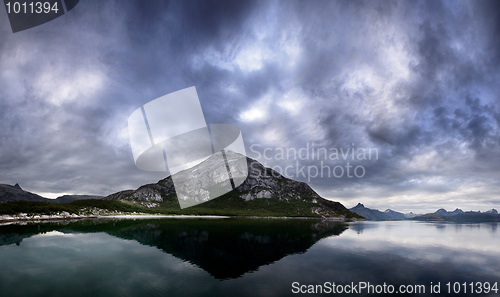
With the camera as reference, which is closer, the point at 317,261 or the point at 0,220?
the point at 317,261

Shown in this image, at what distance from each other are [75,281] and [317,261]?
34587 mm

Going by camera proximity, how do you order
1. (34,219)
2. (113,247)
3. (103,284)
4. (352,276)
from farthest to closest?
(34,219) → (113,247) → (352,276) → (103,284)

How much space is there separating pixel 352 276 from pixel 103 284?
103 feet

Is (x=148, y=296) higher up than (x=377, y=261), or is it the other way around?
(x=148, y=296)

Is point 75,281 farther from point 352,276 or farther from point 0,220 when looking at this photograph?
point 0,220

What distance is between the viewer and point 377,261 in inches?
1528

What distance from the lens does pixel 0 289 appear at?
2008 centimetres

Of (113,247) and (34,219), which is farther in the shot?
(34,219)

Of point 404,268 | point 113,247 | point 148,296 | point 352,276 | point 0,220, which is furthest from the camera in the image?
point 0,220

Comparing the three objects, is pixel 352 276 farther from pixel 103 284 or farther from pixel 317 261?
pixel 103 284

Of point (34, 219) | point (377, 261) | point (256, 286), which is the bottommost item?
point (34, 219)

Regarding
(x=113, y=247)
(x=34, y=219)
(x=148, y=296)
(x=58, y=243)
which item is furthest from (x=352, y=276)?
(x=34, y=219)

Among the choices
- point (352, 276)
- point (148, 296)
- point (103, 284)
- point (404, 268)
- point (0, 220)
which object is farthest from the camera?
point (0, 220)

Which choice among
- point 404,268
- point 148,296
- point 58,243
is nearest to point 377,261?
point 404,268
